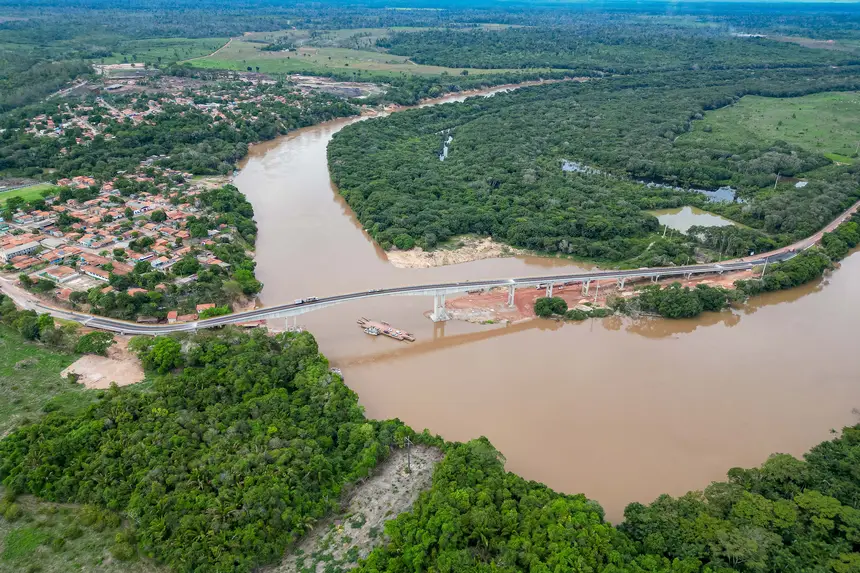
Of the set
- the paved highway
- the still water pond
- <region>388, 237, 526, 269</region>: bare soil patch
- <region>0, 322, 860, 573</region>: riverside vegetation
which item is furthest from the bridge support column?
the still water pond

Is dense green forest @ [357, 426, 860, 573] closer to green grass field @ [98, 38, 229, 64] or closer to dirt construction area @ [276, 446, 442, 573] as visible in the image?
dirt construction area @ [276, 446, 442, 573]

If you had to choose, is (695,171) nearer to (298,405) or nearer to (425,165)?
(425,165)

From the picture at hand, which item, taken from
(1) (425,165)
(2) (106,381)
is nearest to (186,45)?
(1) (425,165)

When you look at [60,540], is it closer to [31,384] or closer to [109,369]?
[109,369]

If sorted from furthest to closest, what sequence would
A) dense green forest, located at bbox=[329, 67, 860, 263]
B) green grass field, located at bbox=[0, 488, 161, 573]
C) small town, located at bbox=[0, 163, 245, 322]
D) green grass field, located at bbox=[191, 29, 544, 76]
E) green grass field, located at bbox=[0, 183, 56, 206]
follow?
1. green grass field, located at bbox=[191, 29, 544, 76]
2. green grass field, located at bbox=[0, 183, 56, 206]
3. dense green forest, located at bbox=[329, 67, 860, 263]
4. small town, located at bbox=[0, 163, 245, 322]
5. green grass field, located at bbox=[0, 488, 161, 573]

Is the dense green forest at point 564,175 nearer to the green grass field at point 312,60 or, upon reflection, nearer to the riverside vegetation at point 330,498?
the riverside vegetation at point 330,498

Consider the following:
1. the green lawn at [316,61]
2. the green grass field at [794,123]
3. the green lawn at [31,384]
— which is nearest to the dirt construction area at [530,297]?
the green lawn at [31,384]
